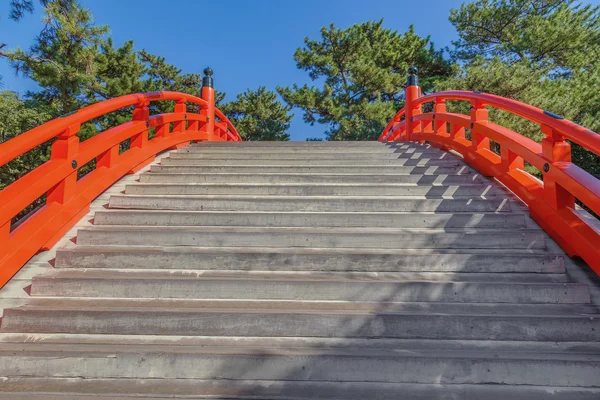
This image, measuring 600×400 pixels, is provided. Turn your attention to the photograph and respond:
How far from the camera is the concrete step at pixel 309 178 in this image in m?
3.84

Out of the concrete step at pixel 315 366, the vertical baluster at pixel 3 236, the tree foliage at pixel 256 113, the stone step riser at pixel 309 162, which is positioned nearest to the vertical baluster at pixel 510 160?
the stone step riser at pixel 309 162

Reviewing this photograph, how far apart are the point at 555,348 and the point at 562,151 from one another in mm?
1548

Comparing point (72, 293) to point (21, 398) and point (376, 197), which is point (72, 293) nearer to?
point (21, 398)

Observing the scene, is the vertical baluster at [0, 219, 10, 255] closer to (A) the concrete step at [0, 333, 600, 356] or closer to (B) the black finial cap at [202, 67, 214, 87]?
(A) the concrete step at [0, 333, 600, 356]

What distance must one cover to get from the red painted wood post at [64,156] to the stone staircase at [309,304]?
1.09 ft

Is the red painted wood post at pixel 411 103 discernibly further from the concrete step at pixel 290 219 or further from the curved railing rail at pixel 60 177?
the curved railing rail at pixel 60 177

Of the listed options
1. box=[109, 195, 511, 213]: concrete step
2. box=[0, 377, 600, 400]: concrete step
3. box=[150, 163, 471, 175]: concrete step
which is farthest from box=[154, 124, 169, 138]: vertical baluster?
box=[0, 377, 600, 400]: concrete step

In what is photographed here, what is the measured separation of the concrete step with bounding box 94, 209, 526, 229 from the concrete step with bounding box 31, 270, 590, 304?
2.34 feet

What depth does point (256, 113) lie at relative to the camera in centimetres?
2353

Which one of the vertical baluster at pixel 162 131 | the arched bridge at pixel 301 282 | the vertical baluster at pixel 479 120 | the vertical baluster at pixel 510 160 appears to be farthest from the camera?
the vertical baluster at pixel 162 131

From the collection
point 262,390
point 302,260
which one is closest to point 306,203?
point 302,260

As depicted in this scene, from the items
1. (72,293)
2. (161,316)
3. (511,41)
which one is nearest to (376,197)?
(161,316)

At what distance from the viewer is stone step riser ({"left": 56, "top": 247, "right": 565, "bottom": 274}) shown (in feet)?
8.09

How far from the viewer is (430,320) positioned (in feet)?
6.59
